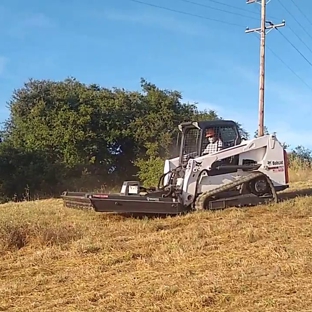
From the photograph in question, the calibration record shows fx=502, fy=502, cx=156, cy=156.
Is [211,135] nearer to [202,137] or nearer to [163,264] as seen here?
[202,137]

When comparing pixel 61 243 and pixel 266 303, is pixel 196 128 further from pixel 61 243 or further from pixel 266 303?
pixel 266 303

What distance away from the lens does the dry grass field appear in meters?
4.55

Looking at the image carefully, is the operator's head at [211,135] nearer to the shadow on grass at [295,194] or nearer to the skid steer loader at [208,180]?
the skid steer loader at [208,180]

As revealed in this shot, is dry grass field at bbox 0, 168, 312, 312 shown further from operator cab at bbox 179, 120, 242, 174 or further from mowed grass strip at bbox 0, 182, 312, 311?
operator cab at bbox 179, 120, 242, 174

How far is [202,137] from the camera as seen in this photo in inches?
436

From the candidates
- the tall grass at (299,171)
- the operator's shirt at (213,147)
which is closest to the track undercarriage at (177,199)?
the operator's shirt at (213,147)

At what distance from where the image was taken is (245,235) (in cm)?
737

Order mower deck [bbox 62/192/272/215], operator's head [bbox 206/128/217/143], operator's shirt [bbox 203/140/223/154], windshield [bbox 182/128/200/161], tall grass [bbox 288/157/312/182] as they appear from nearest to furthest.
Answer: mower deck [bbox 62/192/272/215], operator's shirt [bbox 203/140/223/154], operator's head [bbox 206/128/217/143], windshield [bbox 182/128/200/161], tall grass [bbox 288/157/312/182]

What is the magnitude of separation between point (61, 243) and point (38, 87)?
2542cm

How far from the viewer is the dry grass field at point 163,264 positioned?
14.9 feet

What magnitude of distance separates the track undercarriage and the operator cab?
645 millimetres

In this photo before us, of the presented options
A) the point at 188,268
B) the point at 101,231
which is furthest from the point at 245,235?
the point at 101,231

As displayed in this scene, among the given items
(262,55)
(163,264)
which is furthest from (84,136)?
(163,264)

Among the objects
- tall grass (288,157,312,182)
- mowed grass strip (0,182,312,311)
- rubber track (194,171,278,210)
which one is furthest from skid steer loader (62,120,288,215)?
tall grass (288,157,312,182)
